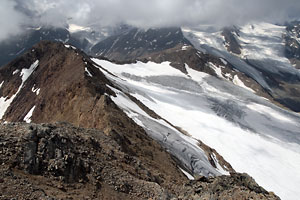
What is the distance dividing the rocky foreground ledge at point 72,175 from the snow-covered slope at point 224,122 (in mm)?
25189

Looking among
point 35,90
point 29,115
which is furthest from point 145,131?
point 35,90

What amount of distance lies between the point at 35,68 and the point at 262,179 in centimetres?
6333

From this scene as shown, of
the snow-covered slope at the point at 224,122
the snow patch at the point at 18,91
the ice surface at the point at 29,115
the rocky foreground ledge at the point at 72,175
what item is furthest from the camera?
the snow patch at the point at 18,91

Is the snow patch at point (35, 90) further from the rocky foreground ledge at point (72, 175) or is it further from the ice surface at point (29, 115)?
the rocky foreground ledge at point (72, 175)

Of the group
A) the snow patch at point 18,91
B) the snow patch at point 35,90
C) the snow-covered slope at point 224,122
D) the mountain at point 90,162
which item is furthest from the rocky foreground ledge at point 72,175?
the snow patch at point 18,91

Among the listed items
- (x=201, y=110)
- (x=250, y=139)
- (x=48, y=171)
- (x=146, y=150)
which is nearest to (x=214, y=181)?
(x=48, y=171)

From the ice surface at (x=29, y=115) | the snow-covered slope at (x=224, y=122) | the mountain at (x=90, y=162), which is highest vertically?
the mountain at (x=90, y=162)

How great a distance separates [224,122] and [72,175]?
282 feet

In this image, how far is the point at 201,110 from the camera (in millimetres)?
105500

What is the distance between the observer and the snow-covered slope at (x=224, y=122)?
58.0 metres

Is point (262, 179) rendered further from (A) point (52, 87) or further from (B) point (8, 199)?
(B) point (8, 199)

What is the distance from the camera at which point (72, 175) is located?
652 inches

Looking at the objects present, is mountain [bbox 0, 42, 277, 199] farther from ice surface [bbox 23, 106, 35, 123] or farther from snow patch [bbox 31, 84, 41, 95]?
snow patch [bbox 31, 84, 41, 95]

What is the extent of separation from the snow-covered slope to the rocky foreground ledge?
25189 millimetres
